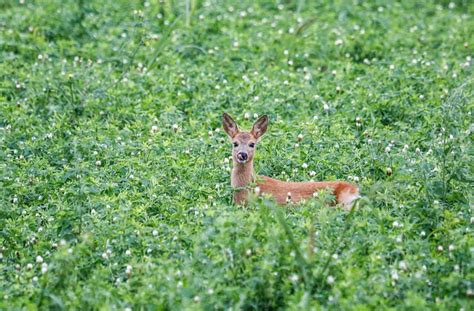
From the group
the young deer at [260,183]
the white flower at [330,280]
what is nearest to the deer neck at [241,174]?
the young deer at [260,183]

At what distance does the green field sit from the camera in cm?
684

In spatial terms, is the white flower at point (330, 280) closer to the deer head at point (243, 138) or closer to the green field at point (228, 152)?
the green field at point (228, 152)

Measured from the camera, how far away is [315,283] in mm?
6824

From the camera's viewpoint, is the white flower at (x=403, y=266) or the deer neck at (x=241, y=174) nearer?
the white flower at (x=403, y=266)

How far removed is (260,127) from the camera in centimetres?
930

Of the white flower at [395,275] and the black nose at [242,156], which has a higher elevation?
the white flower at [395,275]

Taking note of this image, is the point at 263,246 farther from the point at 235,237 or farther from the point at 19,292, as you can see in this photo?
the point at 19,292

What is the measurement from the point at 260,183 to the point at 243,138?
A: 0.66 meters

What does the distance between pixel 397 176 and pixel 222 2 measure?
6454 millimetres

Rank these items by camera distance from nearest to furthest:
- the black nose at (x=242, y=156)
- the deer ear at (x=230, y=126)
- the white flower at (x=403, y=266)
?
the white flower at (x=403, y=266) → the black nose at (x=242, y=156) → the deer ear at (x=230, y=126)

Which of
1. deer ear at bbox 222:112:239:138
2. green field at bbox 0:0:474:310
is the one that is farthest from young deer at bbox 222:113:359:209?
green field at bbox 0:0:474:310

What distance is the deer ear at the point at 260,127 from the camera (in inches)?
363

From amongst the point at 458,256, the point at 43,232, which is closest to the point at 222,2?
the point at 43,232

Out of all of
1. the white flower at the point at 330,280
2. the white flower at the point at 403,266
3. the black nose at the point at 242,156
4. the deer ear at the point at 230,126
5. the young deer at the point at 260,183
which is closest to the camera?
the white flower at the point at 330,280
